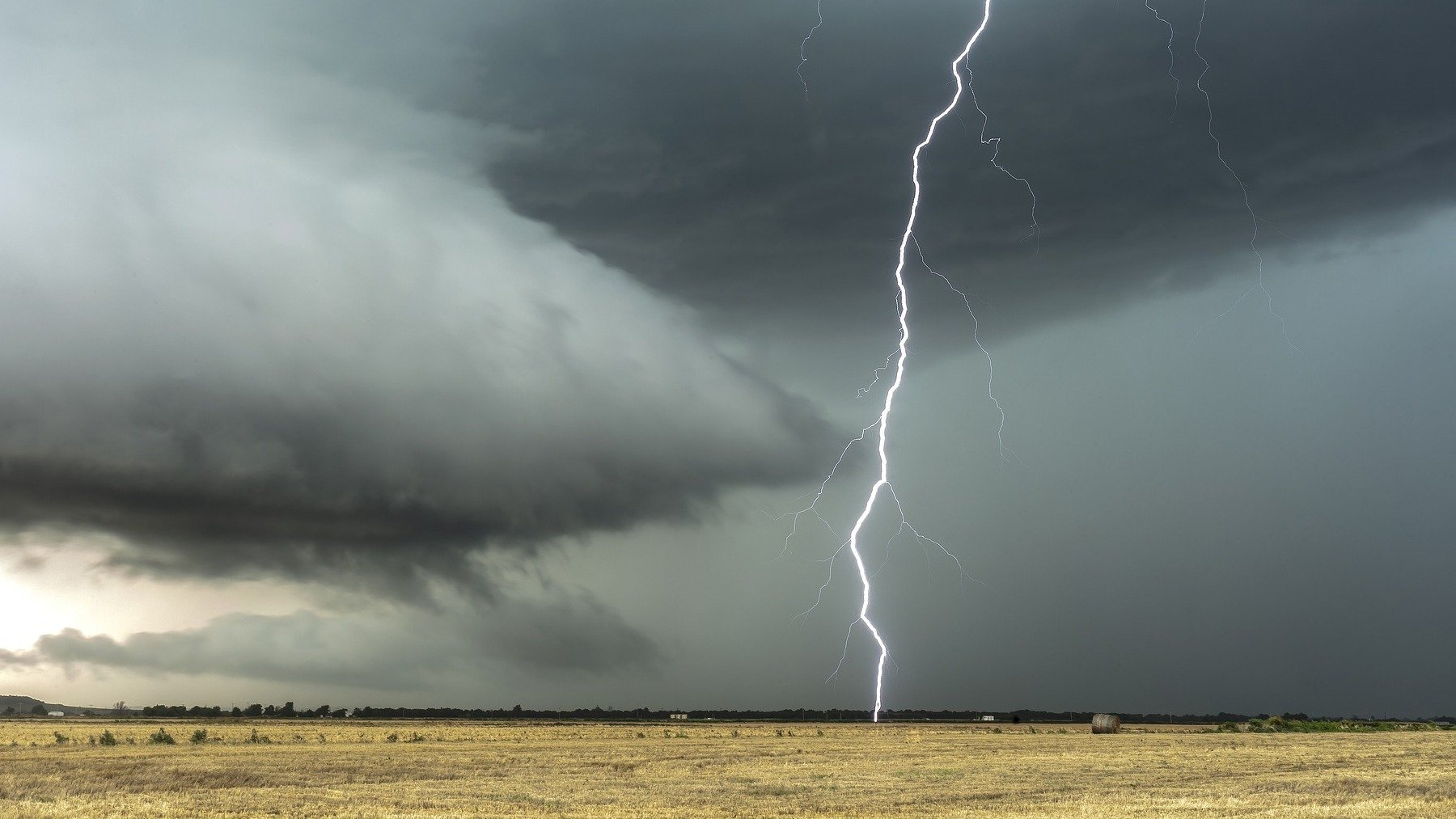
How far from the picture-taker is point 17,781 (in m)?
29.4

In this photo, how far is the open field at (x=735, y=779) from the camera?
22.9 meters

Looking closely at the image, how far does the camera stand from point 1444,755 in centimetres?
4025

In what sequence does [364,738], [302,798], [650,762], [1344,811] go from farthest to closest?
1. [364,738]
2. [650,762]
3. [302,798]
4. [1344,811]

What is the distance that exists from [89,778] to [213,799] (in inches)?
334

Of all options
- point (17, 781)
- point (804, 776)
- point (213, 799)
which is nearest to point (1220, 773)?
point (804, 776)

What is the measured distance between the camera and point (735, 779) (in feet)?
103

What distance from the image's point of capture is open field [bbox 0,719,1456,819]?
75.3 ft

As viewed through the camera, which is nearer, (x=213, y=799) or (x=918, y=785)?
(x=213, y=799)

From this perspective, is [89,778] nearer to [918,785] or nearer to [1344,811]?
[918,785]

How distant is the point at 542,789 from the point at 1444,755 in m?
34.9

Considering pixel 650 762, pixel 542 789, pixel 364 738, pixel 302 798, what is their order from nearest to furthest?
pixel 302 798 → pixel 542 789 → pixel 650 762 → pixel 364 738

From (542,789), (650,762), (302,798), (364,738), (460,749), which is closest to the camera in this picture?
(302,798)

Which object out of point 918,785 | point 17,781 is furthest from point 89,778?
point 918,785

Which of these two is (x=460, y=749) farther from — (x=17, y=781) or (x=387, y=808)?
(x=387, y=808)
